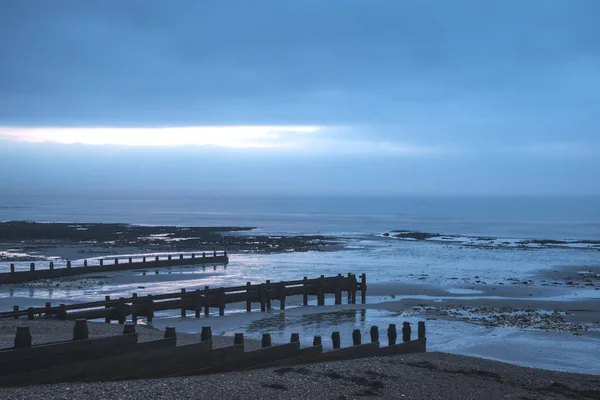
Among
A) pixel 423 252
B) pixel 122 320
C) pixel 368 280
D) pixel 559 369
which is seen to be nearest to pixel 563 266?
pixel 423 252

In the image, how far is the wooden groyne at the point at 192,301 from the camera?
23.7 m

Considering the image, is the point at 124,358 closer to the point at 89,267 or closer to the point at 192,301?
the point at 192,301

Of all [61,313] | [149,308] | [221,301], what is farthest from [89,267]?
[61,313]

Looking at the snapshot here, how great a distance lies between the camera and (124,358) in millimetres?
13742

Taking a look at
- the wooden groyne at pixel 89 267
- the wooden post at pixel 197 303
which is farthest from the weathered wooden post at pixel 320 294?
the wooden groyne at pixel 89 267

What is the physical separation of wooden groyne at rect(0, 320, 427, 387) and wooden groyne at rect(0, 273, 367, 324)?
31.8 ft

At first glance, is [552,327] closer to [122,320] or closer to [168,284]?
[122,320]

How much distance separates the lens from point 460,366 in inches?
712

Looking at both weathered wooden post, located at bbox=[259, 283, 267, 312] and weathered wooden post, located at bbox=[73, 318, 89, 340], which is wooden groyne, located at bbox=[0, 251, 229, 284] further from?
weathered wooden post, located at bbox=[73, 318, 89, 340]

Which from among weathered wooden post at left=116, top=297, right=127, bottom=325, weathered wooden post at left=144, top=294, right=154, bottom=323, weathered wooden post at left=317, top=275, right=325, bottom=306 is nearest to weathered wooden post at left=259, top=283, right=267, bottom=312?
weathered wooden post at left=317, top=275, right=325, bottom=306

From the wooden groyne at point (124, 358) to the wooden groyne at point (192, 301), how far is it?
31.8ft

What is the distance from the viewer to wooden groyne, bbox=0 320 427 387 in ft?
40.9

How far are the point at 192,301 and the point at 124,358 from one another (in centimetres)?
1416

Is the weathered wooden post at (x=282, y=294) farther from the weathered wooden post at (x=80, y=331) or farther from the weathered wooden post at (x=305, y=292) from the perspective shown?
the weathered wooden post at (x=80, y=331)
